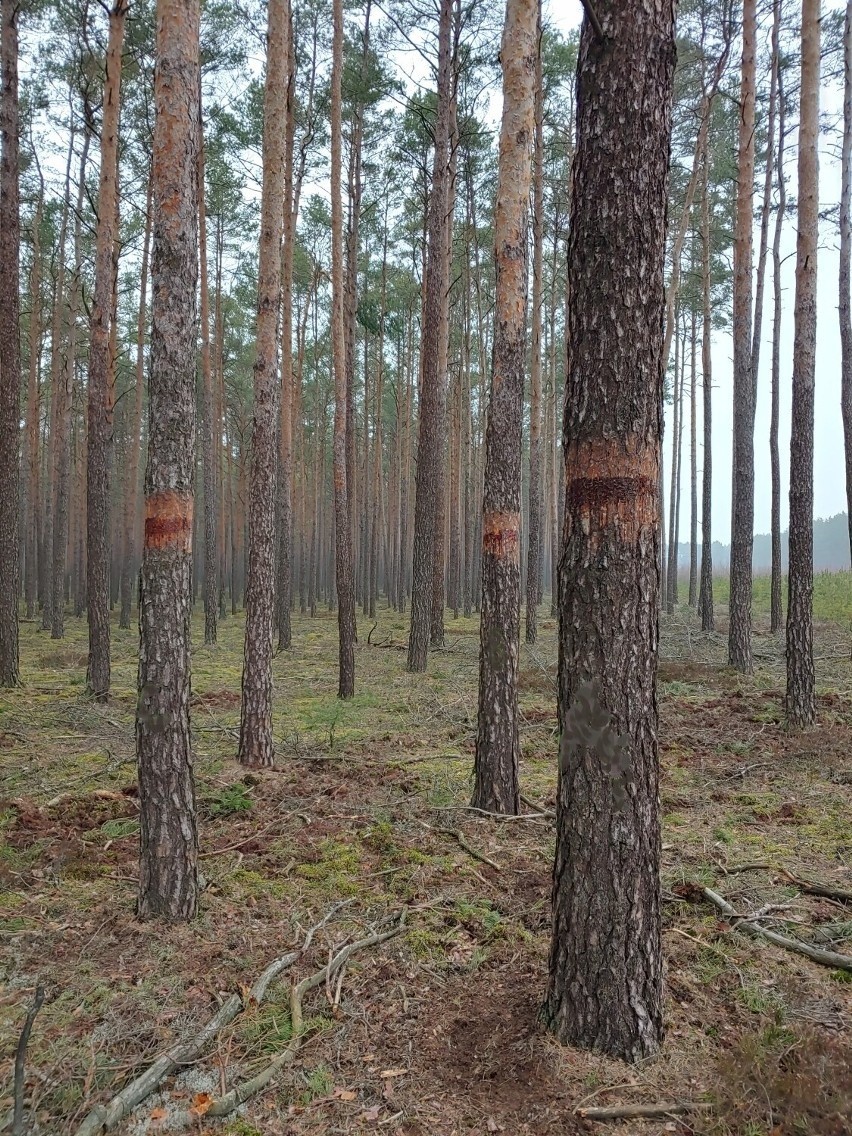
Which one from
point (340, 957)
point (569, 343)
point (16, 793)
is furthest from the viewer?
point (16, 793)

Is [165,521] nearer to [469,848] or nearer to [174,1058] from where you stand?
[174,1058]

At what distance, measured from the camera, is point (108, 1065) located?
2508mm

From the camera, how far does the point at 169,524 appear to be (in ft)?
11.7

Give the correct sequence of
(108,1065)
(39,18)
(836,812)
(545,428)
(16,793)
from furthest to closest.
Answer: (545,428) < (39,18) < (16,793) < (836,812) < (108,1065)

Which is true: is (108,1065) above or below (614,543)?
below

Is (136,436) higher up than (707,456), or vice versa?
(136,436)

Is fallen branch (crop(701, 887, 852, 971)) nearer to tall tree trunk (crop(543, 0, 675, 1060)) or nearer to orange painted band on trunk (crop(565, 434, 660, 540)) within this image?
tall tree trunk (crop(543, 0, 675, 1060))

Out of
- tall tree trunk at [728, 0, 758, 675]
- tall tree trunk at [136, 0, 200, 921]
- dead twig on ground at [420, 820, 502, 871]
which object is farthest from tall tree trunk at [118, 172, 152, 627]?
dead twig on ground at [420, 820, 502, 871]

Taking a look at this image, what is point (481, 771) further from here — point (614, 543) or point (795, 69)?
point (795, 69)

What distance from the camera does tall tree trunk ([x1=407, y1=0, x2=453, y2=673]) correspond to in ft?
34.4

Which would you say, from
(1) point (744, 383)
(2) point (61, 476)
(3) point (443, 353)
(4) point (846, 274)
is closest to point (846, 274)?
(4) point (846, 274)

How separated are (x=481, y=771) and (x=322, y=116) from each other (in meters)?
14.1

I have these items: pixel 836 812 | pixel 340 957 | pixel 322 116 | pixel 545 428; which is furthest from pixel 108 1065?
pixel 545 428

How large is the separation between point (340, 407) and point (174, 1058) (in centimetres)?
809
